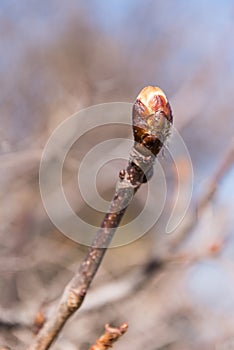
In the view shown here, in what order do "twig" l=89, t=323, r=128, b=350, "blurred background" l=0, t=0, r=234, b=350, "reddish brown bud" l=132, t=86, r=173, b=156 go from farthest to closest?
"blurred background" l=0, t=0, r=234, b=350, "twig" l=89, t=323, r=128, b=350, "reddish brown bud" l=132, t=86, r=173, b=156

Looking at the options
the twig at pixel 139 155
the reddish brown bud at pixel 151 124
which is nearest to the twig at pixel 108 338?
the twig at pixel 139 155

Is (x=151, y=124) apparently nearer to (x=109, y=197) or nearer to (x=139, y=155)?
(x=139, y=155)

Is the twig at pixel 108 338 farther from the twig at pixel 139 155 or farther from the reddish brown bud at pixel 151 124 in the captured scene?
the reddish brown bud at pixel 151 124

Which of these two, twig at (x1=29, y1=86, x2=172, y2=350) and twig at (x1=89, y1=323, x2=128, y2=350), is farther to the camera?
twig at (x1=89, y1=323, x2=128, y2=350)

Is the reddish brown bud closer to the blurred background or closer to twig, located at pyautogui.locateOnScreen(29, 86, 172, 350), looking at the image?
twig, located at pyautogui.locateOnScreen(29, 86, 172, 350)

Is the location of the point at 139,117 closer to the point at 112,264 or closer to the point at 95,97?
the point at 112,264

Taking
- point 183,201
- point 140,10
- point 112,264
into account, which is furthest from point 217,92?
point 140,10

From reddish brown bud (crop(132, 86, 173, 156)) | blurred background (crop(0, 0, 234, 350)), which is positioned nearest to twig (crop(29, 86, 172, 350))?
reddish brown bud (crop(132, 86, 173, 156))

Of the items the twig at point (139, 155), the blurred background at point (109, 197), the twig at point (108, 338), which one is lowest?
the twig at point (108, 338)

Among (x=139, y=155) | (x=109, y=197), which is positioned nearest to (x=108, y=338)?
(x=139, y=155)
